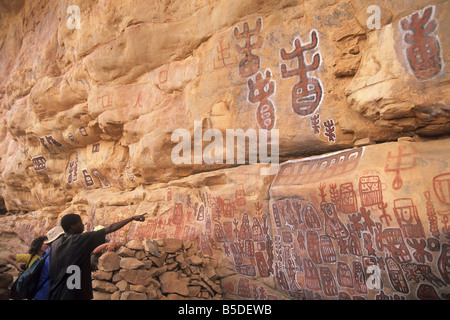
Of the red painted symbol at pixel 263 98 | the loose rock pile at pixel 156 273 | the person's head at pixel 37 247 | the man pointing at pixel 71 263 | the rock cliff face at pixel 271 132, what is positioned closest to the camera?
the man pointing at pixel 71 263

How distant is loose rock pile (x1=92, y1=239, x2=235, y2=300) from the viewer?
4016 mm

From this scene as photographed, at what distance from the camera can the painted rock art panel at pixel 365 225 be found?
11.0ft

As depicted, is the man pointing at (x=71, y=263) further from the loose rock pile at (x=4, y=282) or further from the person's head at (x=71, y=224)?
the loose rock pile at (x=4, y=282)

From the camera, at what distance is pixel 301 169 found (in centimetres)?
472

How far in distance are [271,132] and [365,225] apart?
1899mm

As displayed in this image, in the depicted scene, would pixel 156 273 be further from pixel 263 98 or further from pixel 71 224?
pixel 263 98

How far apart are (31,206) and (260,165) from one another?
27.3ft

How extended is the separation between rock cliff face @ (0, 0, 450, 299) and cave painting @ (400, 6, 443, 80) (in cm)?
1

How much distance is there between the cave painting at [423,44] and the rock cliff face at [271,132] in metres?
0.01

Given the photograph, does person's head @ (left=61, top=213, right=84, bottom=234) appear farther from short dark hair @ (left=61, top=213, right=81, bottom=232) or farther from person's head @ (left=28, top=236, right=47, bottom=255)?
person's head @ (left=28, top=236, right=47, bottom=255)

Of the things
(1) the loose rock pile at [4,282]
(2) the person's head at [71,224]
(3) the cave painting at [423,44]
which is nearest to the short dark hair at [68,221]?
(2) the person's head at [71,224]

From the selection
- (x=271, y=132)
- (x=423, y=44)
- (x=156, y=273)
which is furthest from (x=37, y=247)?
(x=423, y=44)

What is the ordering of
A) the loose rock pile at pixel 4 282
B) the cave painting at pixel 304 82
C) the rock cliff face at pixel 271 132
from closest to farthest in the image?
the loose rock pile at pixel 4 282 < the rock cliff face at pixel 271 132 < the cave painting at pixel 304 82

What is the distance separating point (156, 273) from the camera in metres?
4.35
